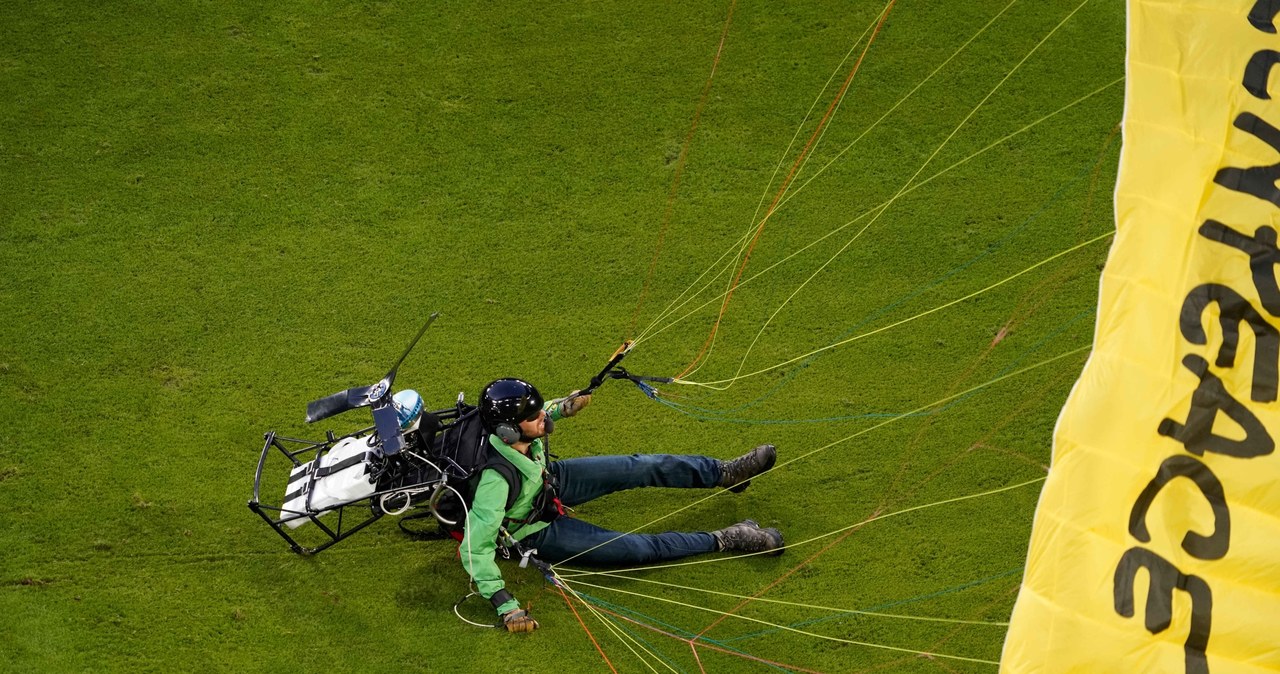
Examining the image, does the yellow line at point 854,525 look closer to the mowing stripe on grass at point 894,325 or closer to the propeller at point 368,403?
the mowing stripe on grass at point 894,325

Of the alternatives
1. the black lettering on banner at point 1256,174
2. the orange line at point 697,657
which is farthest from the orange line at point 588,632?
the black lettering on banner at point 1256,174

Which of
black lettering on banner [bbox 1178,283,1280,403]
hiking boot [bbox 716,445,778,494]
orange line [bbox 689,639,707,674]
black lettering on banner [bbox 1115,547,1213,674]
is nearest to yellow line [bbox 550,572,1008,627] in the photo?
orange line [bbox 689,639,707,674]

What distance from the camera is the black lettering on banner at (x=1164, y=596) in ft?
15.8

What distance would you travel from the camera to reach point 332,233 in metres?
9.44

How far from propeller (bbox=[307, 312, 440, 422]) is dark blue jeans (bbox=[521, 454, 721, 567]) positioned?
1197mm

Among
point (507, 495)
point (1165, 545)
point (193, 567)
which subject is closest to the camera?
point (1165, 545)

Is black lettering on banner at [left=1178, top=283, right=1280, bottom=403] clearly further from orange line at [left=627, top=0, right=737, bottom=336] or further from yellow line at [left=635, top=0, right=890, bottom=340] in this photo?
orange line at [left=627, top=0, right=737, bottom=336]

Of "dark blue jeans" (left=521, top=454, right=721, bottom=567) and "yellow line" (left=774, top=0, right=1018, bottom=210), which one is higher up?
"yellow line" (left=774, top=0, right=1018, bottom=210)

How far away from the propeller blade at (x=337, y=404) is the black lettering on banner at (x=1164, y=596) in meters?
4.67

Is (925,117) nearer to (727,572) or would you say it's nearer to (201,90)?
(727,572)

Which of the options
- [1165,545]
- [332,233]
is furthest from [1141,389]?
[332,233]

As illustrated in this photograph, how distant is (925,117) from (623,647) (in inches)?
215

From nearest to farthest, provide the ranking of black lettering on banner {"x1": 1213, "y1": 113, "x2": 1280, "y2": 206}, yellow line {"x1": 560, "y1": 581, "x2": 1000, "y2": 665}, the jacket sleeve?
black lettering on banner {"x1": 1213, "y1": 113, "x2": 1280, "y2": 206}, the jacket sleeve, yellow line {"x1": 560, "y1": 581, "x2": 1000, "y2": 665}

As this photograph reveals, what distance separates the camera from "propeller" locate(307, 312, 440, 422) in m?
7.28
